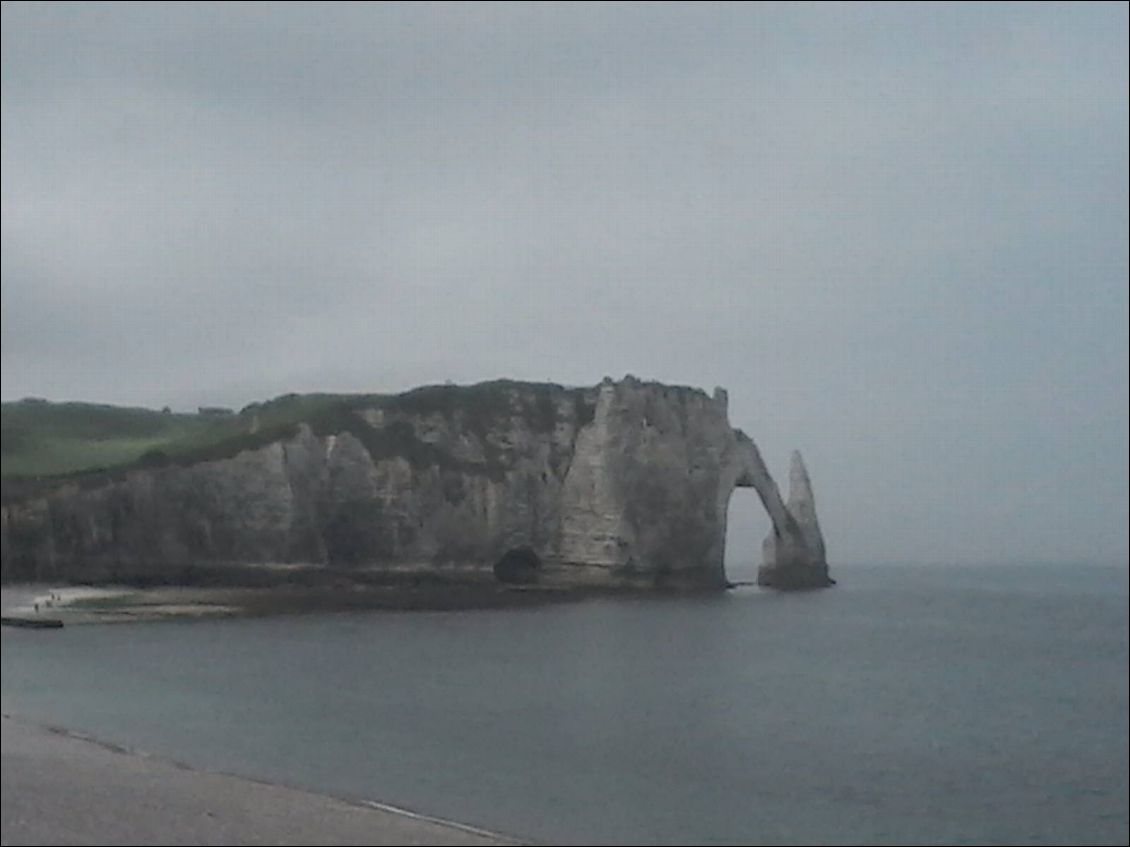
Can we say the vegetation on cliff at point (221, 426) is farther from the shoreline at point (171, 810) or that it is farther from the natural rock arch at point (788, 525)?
the shoreline at point (171, 810)

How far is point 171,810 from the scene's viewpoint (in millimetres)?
17797

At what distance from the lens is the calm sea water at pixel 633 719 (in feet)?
68.6

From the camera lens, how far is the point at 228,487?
70.9m

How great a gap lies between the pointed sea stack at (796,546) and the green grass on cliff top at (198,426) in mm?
17606

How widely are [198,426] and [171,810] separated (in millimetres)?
73164

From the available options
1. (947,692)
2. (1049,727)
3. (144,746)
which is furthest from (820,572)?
(144,746)

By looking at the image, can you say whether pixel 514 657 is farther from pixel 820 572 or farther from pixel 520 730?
pixel 820 572

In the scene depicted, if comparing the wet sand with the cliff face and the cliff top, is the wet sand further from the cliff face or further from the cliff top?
the cliff top

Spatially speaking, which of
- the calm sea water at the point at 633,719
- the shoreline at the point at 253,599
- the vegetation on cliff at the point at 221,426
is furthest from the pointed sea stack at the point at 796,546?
the calm sea water at the point at 633,719

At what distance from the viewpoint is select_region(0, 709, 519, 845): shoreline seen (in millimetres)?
16078

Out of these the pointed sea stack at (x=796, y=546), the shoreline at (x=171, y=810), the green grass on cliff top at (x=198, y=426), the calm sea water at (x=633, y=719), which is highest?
the green grass on cliff top at (x=198, y=426)

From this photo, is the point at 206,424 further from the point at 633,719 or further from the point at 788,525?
the point at 633,719

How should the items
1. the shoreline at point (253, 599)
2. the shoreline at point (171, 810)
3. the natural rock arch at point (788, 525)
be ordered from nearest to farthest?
the shoreline at point (171, 810)
the shoreline at point (253, 599)
the natural rock arch at point (788, 525)

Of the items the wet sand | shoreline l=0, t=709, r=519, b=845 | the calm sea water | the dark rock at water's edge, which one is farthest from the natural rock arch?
shoreline l=0, t=709, r=519, b=845
